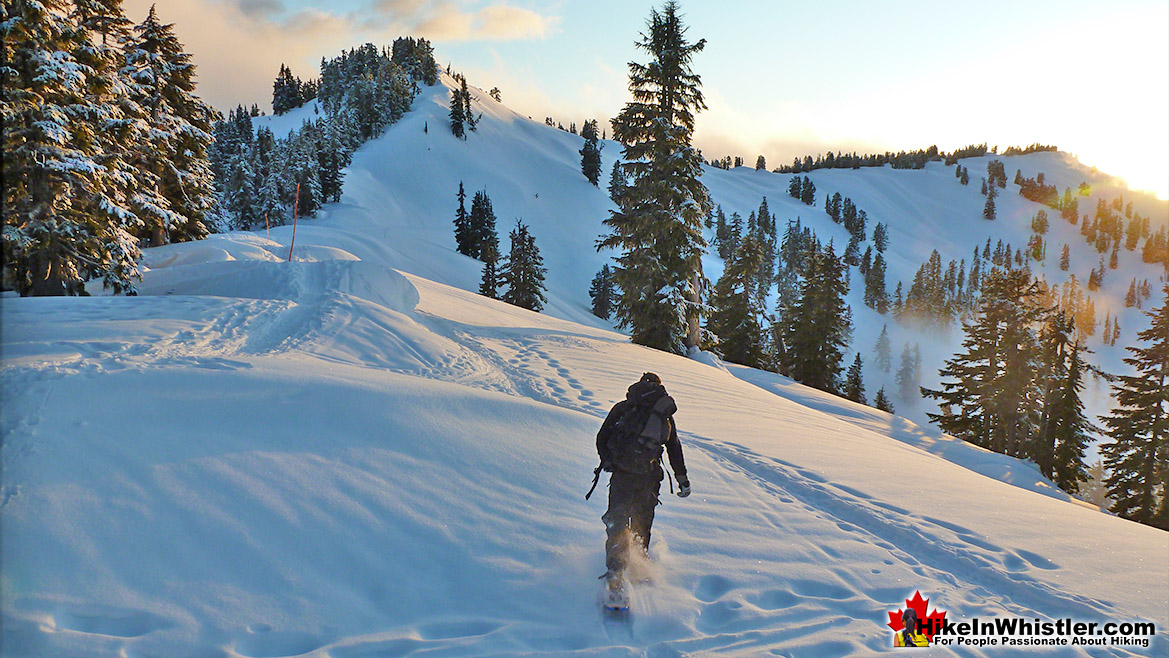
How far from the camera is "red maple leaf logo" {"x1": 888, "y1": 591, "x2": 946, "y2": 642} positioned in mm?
4715

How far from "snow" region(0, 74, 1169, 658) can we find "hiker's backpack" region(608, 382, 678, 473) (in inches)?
44.1

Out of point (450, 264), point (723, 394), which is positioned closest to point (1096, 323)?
point (450, 264)

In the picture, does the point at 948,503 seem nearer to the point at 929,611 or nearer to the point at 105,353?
the point at 929,611

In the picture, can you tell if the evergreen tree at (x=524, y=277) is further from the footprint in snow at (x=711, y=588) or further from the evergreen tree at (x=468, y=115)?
the evergreen tree at (x=468, y=115)

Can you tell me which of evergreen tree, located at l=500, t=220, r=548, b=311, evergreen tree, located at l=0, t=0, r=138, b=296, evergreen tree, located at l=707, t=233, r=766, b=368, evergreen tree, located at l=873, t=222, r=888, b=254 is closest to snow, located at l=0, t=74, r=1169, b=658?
evergreen tree, located at l=0, t=0, r=138, b=296

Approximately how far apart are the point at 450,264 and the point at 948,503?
51.2 metres

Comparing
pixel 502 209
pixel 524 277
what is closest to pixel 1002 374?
pixel 524 277

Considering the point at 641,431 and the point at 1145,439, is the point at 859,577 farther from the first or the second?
the point at 1145,439

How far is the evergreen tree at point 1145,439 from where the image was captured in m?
25.6

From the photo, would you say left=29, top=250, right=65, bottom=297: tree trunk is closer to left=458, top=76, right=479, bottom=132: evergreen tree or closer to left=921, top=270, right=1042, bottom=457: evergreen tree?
left=921, top=270, right=1042, bottom=457: evergreen tree

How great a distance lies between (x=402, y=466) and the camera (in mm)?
6184

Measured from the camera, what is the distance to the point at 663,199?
22797 millimetres

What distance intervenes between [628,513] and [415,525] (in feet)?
6.87

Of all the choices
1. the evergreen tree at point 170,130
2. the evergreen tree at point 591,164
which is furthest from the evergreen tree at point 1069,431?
the evergreen tree at point 591,164
